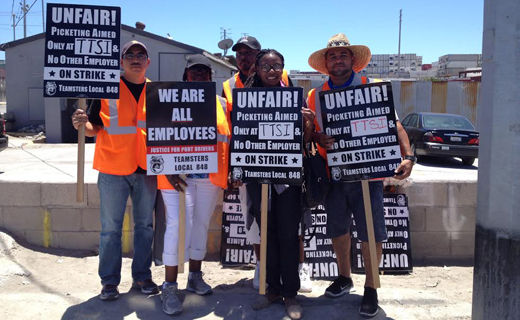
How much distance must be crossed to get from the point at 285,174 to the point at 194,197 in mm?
843

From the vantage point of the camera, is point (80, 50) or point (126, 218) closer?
point (80, 50)

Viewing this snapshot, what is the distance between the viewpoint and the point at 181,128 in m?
3.57

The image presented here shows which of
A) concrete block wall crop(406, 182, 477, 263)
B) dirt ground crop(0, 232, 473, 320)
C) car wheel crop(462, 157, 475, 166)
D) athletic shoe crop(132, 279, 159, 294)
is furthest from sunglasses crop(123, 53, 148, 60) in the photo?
car wheel crop(462, 157, 475, 166)

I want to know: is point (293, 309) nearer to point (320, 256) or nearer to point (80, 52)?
point (320, 256)

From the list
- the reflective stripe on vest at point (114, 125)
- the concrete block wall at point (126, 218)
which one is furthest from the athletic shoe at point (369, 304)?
the reflective stripe on vest at point (114, 125)

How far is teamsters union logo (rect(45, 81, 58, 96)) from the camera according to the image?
12.1 feet

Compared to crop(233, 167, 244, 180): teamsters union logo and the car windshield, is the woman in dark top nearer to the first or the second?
crop(233, 167, 244, 180): teamsters union logo

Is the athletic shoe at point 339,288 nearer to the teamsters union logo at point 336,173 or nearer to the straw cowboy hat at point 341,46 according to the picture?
the teamsters union logo at point 336,173

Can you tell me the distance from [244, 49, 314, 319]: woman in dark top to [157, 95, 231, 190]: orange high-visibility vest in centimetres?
27

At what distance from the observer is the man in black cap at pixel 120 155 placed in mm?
3611

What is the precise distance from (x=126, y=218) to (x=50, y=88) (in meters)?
1.77

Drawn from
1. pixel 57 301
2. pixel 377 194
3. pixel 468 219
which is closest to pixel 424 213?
pixel 468 219

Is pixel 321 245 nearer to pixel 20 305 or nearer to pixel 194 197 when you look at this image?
pixel 194 197

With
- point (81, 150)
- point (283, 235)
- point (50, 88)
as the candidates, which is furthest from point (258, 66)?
point (50, 88)
